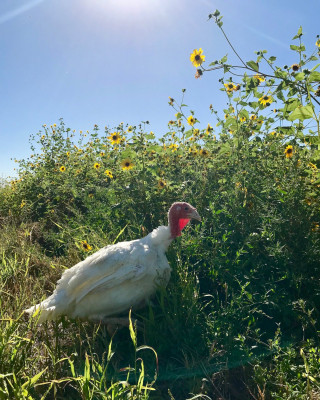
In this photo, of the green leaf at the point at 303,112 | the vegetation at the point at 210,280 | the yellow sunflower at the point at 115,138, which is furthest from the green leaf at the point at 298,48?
the yellow sunflower at the point at 115,138

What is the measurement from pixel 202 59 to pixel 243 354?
10.3 ft

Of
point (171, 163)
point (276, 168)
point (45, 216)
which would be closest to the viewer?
point (276, 168)

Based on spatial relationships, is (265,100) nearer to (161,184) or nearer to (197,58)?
(197,58)

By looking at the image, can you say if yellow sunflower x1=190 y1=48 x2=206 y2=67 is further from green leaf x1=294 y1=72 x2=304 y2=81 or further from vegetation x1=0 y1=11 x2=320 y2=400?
green leaf x1=294 y1=72 x2=304 y2=81

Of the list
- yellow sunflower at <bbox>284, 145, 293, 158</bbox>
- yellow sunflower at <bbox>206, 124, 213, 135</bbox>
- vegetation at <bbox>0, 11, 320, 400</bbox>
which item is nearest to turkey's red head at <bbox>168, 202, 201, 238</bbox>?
vegetation at <bbox>0, 11, 320, 400</bbox>

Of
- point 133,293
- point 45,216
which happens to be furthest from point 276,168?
point 45,216

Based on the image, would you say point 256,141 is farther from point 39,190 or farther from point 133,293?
point 39,190

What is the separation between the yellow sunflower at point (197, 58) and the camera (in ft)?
12.9

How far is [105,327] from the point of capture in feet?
9.29

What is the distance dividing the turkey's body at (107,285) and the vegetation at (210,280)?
13cm

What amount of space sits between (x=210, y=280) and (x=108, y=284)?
100 centimetres

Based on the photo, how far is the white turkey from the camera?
2674mm

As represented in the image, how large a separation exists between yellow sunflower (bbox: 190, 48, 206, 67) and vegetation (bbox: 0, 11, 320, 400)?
0.05 feet

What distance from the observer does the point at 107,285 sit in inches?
105
